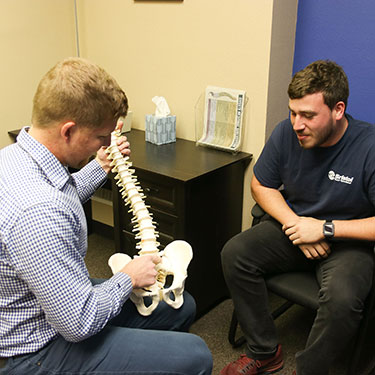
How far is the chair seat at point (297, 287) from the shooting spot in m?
1.74

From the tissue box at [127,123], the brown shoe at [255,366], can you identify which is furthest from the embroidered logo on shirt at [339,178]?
the tissue box at [127,123]

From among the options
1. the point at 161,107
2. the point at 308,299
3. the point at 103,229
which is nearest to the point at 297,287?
the point at 308,299

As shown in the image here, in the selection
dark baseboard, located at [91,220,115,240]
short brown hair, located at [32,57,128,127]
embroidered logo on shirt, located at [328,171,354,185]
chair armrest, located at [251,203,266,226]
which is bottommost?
dark baseboard, located at [91,220,115,240]

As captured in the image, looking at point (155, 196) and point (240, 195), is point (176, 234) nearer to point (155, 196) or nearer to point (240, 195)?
point (155, 196)

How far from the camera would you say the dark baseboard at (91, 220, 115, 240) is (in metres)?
3.17

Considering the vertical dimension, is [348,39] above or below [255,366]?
above

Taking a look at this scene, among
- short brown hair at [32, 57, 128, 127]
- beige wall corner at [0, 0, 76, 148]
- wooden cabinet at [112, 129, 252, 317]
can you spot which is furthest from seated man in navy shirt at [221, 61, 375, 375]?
beige wall corner at [0, 0, 76, 148]

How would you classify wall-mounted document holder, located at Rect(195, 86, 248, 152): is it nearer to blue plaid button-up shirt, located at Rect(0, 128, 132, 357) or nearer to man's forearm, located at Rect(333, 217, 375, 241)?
man's forearm, located at Rect(333, 217, 375, 241)

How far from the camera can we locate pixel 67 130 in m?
1.16

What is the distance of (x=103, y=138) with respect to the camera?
1.24m

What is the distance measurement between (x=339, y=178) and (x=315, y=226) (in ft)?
0.68

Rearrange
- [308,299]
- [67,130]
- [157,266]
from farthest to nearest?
1. [308,299]
2. [157,266]
3. [67,130]

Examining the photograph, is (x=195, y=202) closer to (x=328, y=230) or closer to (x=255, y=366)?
(x=328, y=230)

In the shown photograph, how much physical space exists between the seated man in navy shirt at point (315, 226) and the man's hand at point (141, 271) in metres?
0.67
